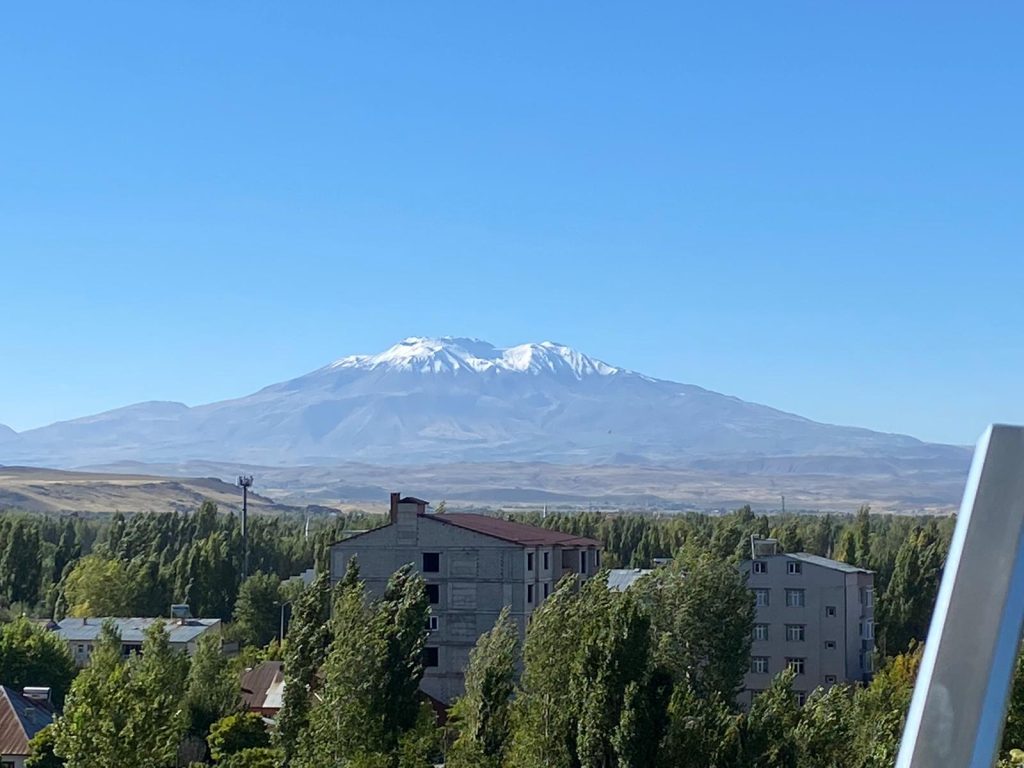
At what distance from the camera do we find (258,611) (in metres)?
63.2

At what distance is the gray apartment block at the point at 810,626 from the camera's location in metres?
47.7

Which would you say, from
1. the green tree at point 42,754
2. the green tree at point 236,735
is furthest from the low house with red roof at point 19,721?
the green tree at point 236,735

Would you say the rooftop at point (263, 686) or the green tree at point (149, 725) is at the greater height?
the green tree at point (149, 725)

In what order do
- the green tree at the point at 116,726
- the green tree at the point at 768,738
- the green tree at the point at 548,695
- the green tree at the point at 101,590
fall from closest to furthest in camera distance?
the green tree at the point at 768,738
the green tree at the point at 116,726
the green tree at the point at 548,695
the green tree at the point at 101,590

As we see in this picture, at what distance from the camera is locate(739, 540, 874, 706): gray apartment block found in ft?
156

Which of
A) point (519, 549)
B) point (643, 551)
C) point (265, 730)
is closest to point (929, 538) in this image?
point (643, 551)

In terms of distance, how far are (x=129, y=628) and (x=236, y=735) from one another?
25115 millimetres

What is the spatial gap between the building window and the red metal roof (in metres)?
6.49

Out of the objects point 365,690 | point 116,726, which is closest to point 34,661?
point 365,690

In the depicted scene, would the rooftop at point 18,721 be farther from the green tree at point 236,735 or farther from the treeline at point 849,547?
the treeline at point 849,547

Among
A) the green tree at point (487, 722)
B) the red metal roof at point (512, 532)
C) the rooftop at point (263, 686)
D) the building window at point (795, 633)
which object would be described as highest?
the red metal roof at point (512, 532)

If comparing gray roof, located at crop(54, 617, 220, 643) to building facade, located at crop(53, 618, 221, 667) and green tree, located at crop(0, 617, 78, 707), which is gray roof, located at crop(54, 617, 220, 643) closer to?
building facade, located at crop(53, 618, 221, 667)

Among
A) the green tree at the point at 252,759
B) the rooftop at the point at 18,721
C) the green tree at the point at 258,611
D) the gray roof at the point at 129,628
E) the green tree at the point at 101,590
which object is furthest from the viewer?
the green tree at the point at 101,590

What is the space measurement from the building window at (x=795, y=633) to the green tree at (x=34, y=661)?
21601mm
